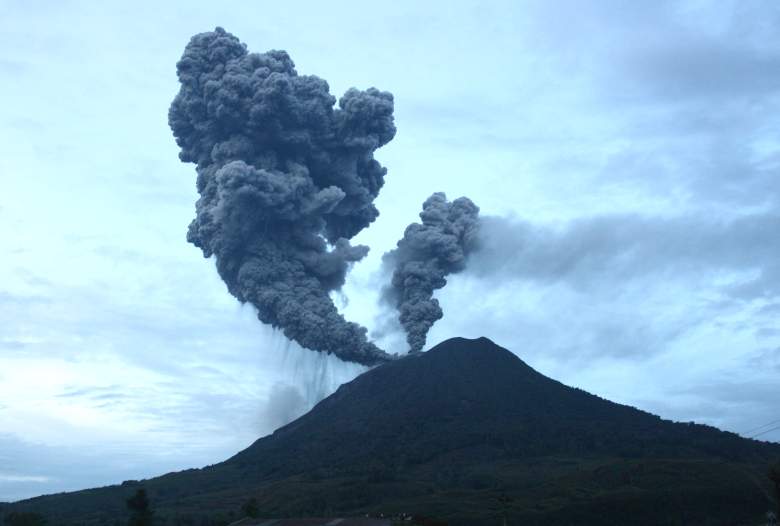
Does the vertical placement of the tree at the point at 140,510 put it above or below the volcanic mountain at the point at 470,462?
below

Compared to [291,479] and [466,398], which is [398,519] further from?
[466,398]

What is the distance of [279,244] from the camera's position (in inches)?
5074

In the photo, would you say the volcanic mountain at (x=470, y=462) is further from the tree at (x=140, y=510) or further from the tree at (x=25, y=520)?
the tree at (x=140, y=510)

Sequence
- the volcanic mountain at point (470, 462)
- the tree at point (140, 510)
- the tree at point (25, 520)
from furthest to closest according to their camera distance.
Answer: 1. the volcanic mountain at point (470, 462)
2. the tree at point (25, 520)
3. the tree at point (140, 510)

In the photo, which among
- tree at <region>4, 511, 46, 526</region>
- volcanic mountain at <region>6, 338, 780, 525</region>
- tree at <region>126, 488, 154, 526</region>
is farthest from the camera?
volcanic mountain at <region>6, 338, 780, 525</region>

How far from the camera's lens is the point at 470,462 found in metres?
134

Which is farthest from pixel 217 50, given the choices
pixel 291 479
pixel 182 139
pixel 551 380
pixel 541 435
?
pixel 551 380

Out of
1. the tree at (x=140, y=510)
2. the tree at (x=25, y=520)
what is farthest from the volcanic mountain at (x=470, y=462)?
the tree at (x=140, y=510)

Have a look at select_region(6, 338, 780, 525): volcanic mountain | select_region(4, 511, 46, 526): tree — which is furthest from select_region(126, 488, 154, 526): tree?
select_region(6, 338, 780, 525): volcanic mountain

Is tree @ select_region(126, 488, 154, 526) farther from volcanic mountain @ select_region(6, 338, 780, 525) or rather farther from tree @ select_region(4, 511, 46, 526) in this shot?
volcanic mountain @ select_region(6, 338, 780, 525)

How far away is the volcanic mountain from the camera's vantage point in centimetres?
10625

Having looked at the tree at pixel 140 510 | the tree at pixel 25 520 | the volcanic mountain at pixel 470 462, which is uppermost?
the volcanic mountain at pixel 470 462

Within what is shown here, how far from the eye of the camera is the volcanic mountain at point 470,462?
106250 millimetres

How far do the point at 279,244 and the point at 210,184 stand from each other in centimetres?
1015
